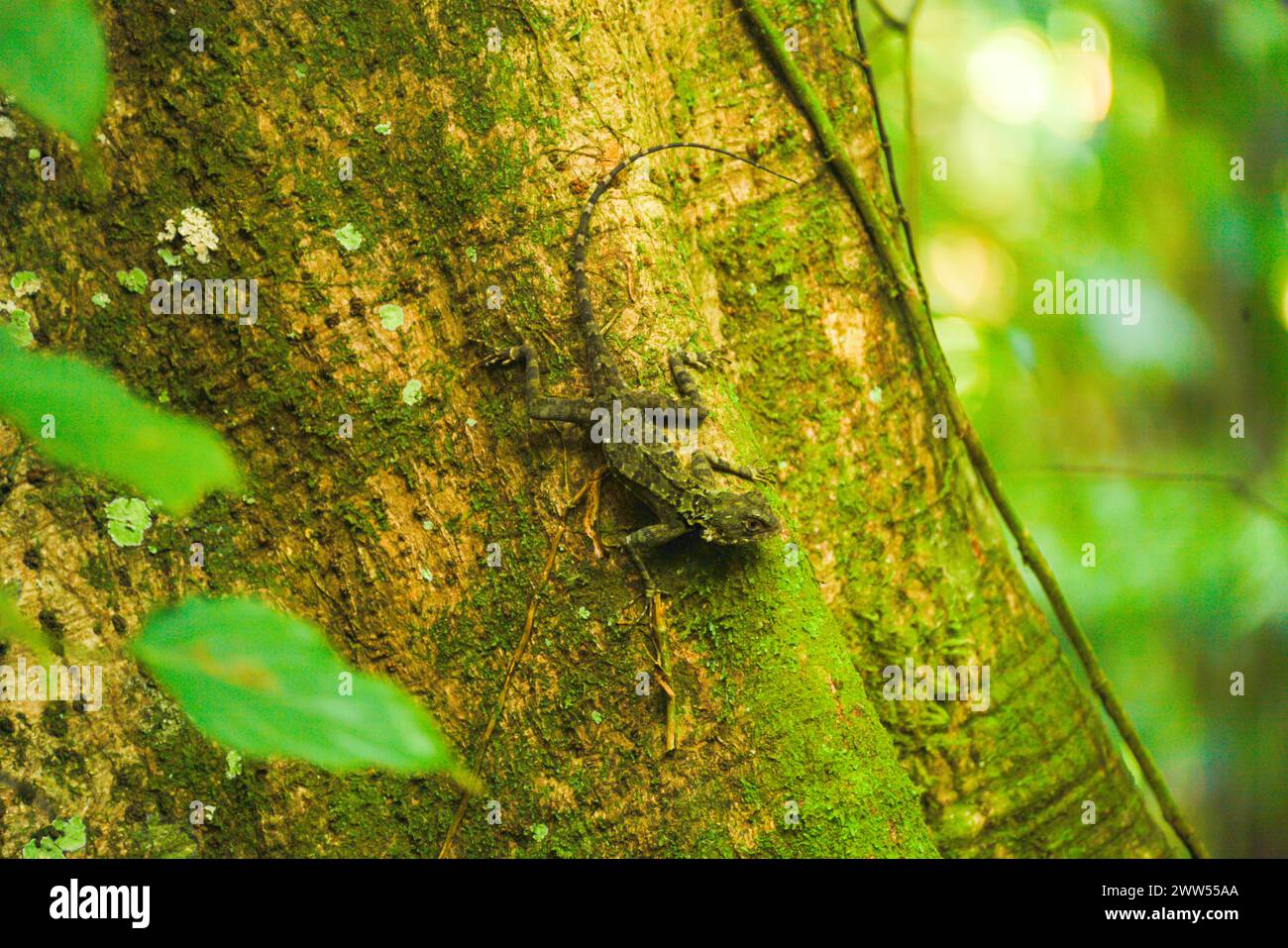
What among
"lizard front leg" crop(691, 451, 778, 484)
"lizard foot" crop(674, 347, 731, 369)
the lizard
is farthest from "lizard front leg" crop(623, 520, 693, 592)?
"lizard foot" crop(674, 347, 731, 369)

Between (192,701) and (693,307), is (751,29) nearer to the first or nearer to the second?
(693,307)

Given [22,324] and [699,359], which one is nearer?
[22,324]

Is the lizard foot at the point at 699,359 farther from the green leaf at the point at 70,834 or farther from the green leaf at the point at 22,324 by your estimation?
the green leaf at the point at 70,834

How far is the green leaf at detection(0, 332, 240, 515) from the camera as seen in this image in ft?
1.71

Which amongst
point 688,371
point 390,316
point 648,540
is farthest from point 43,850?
point 688,371

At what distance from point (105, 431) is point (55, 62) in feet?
0.74

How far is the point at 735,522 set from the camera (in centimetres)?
262

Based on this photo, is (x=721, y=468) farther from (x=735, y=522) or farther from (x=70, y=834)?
(x=70, y=834)

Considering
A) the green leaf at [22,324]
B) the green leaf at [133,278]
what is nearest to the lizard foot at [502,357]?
the green leaf at [133,278]

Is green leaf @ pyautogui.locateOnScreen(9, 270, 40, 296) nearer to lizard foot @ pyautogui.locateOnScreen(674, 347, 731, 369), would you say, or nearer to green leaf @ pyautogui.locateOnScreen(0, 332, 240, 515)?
lizard foot @ pyautogui.locateOnScreen(674, 347, 731, 369)

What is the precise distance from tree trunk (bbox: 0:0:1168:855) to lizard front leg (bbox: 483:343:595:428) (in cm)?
5

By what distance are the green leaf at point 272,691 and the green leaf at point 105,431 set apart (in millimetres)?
89

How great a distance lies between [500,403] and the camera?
269 centimetres

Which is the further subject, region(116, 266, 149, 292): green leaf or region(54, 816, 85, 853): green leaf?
region(116, 266, 149, 292): green leaf
